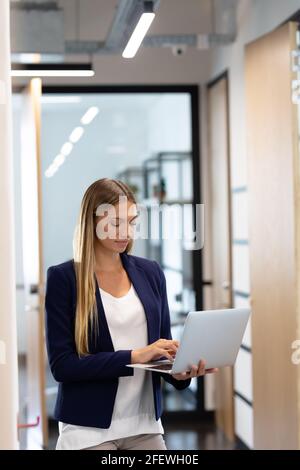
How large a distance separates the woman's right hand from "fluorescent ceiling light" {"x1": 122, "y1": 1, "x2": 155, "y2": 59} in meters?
1.09

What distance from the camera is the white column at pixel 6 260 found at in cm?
204

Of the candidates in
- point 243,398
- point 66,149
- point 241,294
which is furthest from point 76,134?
point 243,398

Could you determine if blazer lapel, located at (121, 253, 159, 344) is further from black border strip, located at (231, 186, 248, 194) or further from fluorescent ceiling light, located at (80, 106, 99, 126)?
black border strip, located at (231, 186, 248, 194)

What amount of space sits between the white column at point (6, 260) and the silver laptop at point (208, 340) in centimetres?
33

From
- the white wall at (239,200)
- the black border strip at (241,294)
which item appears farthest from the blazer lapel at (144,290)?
the black border strip at (241,294)

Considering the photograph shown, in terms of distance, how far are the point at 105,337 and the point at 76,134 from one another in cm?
125

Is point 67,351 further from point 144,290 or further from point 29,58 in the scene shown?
point 29,58

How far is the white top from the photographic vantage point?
2.09 metres

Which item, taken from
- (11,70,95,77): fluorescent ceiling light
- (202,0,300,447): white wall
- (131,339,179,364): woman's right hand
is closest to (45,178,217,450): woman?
(131,339,179,364): woman's right hand

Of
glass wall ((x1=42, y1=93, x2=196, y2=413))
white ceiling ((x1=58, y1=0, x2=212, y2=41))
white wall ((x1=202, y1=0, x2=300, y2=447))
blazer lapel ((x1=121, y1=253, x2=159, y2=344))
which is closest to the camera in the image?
blazer lapel ((x1=121, y1=253, x2=159, y2=344))

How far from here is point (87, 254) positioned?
211 centimetres

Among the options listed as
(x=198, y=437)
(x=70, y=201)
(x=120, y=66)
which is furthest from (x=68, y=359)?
(x=198, y=437)
